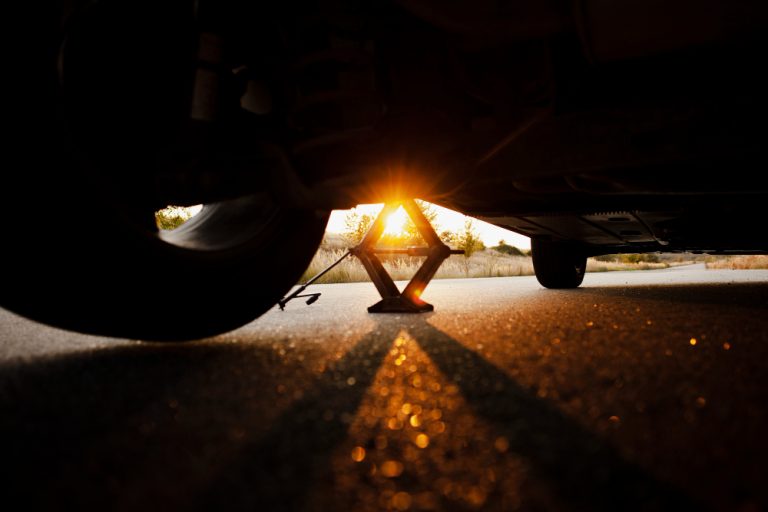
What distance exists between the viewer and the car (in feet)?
2.58

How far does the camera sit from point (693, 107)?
0.87 meters

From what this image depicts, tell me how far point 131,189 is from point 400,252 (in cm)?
A: 126

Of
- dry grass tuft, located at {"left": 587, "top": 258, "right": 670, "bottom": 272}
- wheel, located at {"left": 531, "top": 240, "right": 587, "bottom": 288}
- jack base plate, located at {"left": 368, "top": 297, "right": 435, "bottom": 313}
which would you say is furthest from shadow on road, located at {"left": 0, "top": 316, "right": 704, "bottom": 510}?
dry grass tuft, located at {"left": 587, "top": 258, "right": 670, "bottom": 272}

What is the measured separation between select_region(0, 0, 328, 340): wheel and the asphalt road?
10cm

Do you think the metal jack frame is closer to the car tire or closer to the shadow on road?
the car tire

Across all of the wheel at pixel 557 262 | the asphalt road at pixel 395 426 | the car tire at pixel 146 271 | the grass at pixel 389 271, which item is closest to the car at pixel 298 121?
the car tire at pixel 146 271

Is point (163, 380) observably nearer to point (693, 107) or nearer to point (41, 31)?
point (41, 31)

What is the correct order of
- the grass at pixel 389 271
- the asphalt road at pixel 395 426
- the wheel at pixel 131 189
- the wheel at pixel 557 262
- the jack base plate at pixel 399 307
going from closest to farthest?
the asphalt road at pixel 395 426
the wheel at pixel 131 189
the jack base plate at pixel 399 307
the wheel at pixel 557 262
the grass at pixel 389 271

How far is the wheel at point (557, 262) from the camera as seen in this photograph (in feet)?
10.2

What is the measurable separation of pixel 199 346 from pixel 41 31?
2.22ft

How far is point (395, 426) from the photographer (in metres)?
0.56

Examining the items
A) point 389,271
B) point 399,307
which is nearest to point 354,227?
point 389,271

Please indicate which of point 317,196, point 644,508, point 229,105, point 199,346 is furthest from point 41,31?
point 644,508

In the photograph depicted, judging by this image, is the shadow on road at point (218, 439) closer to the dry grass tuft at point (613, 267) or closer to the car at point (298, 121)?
the car at point (298, 121)
